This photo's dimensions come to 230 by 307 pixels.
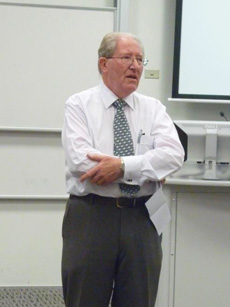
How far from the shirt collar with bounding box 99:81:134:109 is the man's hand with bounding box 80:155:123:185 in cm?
24

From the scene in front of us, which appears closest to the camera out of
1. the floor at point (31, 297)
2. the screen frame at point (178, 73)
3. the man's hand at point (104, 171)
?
the man's hand at point (104, 171)

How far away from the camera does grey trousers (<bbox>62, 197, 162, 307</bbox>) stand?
1766 mm

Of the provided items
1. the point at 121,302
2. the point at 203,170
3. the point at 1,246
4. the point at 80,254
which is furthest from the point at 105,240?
the point at 1,246

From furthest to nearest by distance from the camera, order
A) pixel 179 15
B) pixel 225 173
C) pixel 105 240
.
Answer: pixel 179 15, pixel 225 173, pixel 105 240

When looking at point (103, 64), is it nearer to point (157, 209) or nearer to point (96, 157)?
point (96, 157)

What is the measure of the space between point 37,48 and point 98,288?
1999 millimetres

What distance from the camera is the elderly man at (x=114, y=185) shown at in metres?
1.76

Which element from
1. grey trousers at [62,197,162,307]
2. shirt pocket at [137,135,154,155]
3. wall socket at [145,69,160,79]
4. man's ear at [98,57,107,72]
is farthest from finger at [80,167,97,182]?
wall socket at [145,69,160,79]

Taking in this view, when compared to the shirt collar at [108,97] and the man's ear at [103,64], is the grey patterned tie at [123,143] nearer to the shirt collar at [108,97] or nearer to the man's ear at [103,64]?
the shirt collar at [108,97]

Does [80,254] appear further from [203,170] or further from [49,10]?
[49,10]

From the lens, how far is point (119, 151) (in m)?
1.80

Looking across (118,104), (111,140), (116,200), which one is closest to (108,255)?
(116,200)

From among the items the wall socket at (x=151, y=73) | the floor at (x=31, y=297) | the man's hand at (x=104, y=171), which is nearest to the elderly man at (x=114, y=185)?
the man's hand at (x=104, y=171)

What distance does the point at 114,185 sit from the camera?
1.78m
